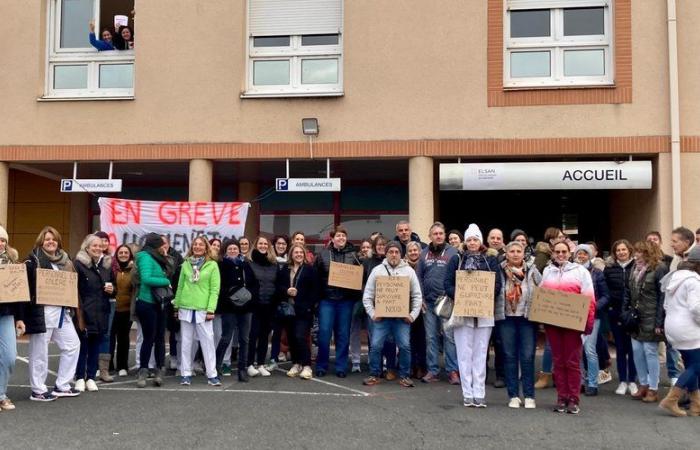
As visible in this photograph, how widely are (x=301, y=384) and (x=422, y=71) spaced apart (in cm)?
597

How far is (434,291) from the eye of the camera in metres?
8.07

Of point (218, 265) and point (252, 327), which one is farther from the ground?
point (218, 265)

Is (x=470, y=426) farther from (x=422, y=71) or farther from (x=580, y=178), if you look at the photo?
(x=422, y=71)

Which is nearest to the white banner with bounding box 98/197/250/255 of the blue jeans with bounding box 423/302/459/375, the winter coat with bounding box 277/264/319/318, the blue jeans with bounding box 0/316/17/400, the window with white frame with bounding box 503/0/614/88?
the winter coat with bounding box 277/264/319/318

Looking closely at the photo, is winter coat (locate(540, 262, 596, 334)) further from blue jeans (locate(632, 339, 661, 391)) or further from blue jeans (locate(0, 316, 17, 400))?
blue jeans (locate(0, 316, 17, 400))

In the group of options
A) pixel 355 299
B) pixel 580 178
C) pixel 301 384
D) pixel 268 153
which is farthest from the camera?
pixel 268 153

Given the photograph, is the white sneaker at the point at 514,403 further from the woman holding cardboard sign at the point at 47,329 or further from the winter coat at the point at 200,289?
the woman holding cardboard sign at the point at 47,329

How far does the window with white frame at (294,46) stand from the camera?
1180 centimetres

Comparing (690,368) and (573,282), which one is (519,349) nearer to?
(573,282)

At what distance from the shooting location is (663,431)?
6.03 metres

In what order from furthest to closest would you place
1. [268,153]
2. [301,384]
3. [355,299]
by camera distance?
[268,153]
[355,299]
[301,384]

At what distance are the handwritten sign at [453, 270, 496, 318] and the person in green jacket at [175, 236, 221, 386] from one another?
296 centimetres

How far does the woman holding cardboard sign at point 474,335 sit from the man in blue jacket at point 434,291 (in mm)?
1162

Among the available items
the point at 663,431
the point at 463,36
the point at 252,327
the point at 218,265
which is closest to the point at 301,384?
the point at 252,327
